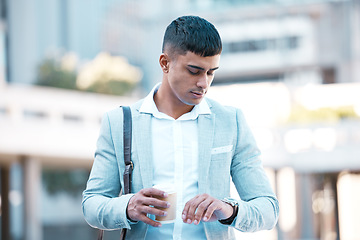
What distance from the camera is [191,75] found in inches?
106

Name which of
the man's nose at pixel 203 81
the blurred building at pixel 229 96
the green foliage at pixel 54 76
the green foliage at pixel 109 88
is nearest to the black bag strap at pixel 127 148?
the man's nose at pixel 203 81

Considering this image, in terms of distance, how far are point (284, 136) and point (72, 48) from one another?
3273 cm

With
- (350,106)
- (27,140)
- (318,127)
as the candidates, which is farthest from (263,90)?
(27,140)

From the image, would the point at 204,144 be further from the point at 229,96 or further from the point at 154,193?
the point at 229,96

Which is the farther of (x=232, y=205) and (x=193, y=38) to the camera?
(x=193, y=38)

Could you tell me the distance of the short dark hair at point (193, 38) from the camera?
8.74 feet

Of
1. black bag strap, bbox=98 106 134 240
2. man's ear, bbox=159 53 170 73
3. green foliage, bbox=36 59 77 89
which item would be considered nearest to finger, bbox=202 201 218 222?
black bag strap, bbox=98 106 134 240

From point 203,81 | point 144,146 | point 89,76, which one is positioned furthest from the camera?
point 89,76

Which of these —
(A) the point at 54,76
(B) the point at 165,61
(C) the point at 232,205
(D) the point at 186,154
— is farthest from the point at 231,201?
(A) the point at 54,76

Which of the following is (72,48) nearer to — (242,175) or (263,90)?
(263,90)

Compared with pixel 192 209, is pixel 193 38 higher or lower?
higher

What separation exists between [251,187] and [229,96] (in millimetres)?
27256

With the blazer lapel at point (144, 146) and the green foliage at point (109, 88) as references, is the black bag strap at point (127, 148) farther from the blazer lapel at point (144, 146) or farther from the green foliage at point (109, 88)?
the green foliage at point (109, 88)

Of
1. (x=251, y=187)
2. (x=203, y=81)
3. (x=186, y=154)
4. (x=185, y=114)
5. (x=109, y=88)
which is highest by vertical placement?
(x=109, y=88)
